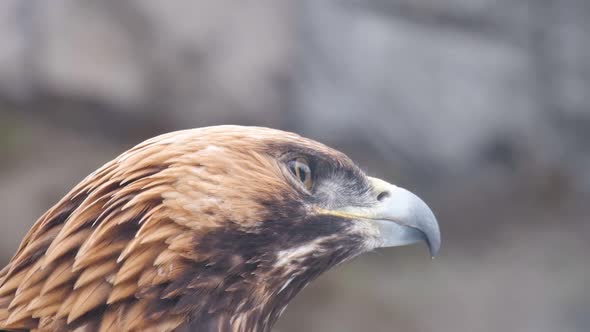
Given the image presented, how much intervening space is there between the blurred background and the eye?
9.35 feet

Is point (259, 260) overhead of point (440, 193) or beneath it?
overhead

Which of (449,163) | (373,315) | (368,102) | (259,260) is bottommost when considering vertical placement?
(373,315)

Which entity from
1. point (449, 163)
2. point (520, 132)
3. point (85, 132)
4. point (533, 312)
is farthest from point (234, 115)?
point (533, 312)

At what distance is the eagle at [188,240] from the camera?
2.11 meters

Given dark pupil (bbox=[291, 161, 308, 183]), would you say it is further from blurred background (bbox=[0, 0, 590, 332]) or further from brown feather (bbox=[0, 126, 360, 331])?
blurred background (bbox=[0, 0, 590, 332])

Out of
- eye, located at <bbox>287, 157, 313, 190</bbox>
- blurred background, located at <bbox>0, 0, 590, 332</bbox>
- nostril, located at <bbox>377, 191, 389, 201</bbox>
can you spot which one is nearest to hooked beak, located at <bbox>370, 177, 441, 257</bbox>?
nostril, located at <bbox>377, 191, 389, 201</bbox>

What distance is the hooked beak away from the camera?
2508 mm

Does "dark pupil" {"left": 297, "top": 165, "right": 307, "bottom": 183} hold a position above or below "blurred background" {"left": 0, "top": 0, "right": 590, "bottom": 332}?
above

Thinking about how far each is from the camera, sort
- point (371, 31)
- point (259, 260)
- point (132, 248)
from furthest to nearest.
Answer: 1. point (371, 31)
2. point (259, 260)
3. point (132, 248)

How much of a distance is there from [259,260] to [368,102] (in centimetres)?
423

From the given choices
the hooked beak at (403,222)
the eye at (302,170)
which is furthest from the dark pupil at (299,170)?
the hooked beak at (403,222)

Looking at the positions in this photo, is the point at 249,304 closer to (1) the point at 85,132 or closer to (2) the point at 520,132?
(1) the point at 85,132

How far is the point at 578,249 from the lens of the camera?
707 centimetres

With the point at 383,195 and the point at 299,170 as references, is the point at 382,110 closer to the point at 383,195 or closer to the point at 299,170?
the point at 383,195
